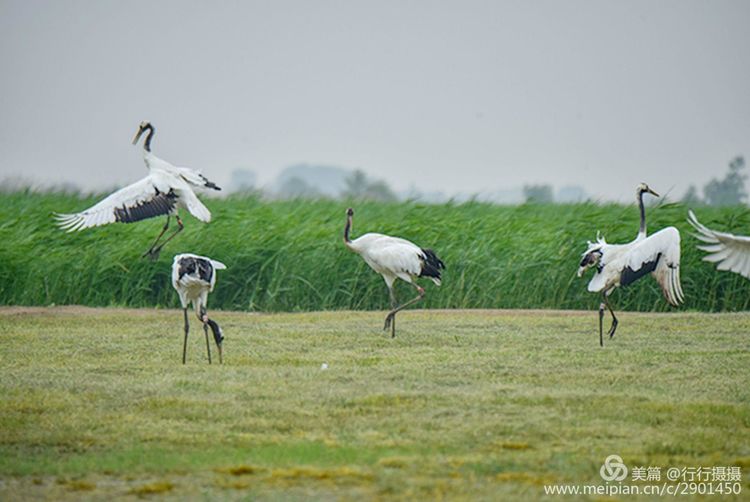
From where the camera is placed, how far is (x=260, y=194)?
69.1 feet

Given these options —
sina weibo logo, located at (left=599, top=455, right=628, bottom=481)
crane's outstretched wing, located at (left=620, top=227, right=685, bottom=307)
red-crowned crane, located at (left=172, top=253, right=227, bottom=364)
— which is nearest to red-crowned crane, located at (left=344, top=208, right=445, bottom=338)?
crane's outstretched wing, located at (left=620, top=227, right=685, bottom=307)

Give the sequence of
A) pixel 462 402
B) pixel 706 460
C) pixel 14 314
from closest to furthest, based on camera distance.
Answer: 1. pixel 706 460
2. pixel 462 402
3. pixel 14 314

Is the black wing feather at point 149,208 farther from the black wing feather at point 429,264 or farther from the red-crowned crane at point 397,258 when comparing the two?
the black wing feather at point 429,264

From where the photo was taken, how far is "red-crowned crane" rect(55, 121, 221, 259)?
1270 cm

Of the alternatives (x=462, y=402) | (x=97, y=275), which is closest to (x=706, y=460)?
(x=462, y=402)

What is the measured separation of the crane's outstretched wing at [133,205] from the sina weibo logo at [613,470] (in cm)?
740

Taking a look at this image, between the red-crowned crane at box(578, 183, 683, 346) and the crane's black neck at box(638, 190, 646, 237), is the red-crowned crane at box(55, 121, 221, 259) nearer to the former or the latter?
the red-crowned crane at box(578, 183, 683, 346)

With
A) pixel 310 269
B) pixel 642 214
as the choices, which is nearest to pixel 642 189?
pixel 642 214

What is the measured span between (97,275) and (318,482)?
10.7 metres

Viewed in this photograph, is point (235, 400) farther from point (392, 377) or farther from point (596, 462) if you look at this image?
point (596, 462)

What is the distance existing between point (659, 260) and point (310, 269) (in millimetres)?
5505

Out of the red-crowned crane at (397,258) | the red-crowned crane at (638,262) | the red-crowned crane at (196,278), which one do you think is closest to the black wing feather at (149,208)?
the red-crowned crane at (397,258)

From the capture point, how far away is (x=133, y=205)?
12930 mm

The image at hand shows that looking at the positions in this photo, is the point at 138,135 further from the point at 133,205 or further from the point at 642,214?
the point at 642,214
